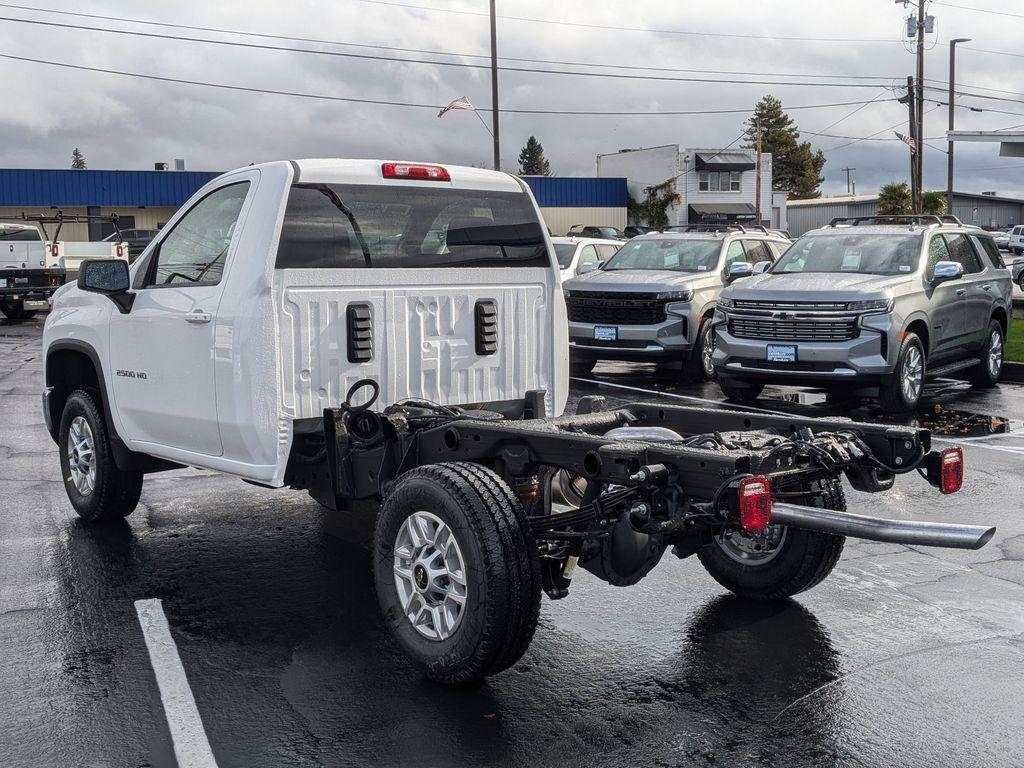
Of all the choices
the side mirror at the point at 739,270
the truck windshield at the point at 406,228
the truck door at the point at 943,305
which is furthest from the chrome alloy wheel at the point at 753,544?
the side mirror at the point at 739,270

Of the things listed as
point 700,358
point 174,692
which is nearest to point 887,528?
point 174,692

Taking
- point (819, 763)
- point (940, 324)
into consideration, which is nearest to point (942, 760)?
point (819, 763)

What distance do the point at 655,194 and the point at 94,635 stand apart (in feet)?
224

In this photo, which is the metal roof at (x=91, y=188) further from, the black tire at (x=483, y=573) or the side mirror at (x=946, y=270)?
the black tire at (x=483, y=573)

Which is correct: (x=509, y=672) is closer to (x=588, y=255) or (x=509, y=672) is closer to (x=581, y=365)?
(x=581, y=365)

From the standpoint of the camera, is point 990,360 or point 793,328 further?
point 990,360

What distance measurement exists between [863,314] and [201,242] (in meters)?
Result: 7.57

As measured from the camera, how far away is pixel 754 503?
4.07 metres

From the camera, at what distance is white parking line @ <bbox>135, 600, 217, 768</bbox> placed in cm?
407

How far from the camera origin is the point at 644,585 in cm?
605

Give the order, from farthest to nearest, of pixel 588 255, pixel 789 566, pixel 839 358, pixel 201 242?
pixel 588 255, pixel 839 358, pixel 201 242, pixel 789 566

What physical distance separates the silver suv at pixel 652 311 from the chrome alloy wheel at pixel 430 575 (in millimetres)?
10128

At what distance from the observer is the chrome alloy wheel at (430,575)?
181 inches

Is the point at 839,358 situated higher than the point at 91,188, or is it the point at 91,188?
the point at 91,188
